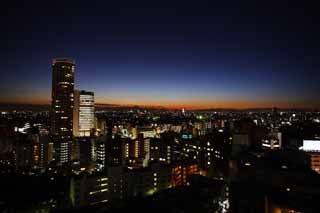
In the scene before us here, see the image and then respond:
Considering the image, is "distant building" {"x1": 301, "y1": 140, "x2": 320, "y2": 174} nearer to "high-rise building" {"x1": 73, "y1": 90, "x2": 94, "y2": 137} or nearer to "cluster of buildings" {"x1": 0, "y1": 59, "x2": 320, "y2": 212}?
"cluster of buildings" {"x1": 0, "y1": 59, "x2": 320, "y2": 212}

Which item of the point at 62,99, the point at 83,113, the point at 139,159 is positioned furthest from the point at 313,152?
the point at 83,113

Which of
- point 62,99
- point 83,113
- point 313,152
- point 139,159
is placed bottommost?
point 139,159

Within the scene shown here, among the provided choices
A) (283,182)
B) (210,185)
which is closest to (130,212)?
(210,185)

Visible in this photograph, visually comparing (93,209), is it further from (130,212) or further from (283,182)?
(283,182)

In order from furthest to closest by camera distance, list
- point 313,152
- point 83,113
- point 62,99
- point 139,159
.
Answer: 1. point 83,113
2. point 62,99
3. point 139,159
4. point 313,152

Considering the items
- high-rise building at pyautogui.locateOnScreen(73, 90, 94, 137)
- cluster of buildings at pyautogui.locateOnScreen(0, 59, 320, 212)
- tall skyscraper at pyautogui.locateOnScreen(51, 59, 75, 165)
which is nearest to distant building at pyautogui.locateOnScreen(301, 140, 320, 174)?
cluster of buildings at pyautogui.locateOnScreen(0, 59, 320, 212)

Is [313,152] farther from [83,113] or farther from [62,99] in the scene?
[83,113]
